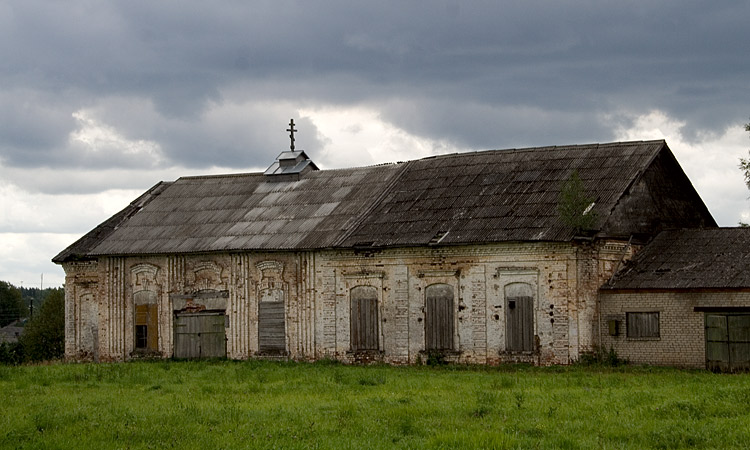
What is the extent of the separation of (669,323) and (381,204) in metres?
9.98

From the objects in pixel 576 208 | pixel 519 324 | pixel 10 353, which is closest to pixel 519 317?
pixel 519 324

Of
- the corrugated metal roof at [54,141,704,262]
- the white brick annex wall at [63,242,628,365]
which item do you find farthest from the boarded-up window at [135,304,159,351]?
the corrugated metal roof at [54,141,704,262]

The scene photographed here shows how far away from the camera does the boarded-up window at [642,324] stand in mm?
27703

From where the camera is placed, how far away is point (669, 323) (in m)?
27.4

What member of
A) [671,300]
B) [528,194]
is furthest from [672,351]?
[528,194]

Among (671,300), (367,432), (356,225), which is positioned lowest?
(367,432)

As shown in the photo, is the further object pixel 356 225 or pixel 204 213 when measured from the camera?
pixel 204 213

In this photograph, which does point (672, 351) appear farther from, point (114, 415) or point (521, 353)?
point (114, 415)

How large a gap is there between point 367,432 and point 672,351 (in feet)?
42.6

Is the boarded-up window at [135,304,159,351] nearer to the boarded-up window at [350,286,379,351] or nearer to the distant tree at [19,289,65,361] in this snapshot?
the boarded-up window at [350,286,379,351]

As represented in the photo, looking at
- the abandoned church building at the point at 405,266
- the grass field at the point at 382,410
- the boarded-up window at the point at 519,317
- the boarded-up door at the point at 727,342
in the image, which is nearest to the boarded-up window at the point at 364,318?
the abandoned church building at the point at 405,266

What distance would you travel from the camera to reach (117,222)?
128 ft

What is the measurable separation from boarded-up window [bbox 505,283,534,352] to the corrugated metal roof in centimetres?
138

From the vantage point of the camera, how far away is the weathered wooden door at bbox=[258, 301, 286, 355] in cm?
3353
